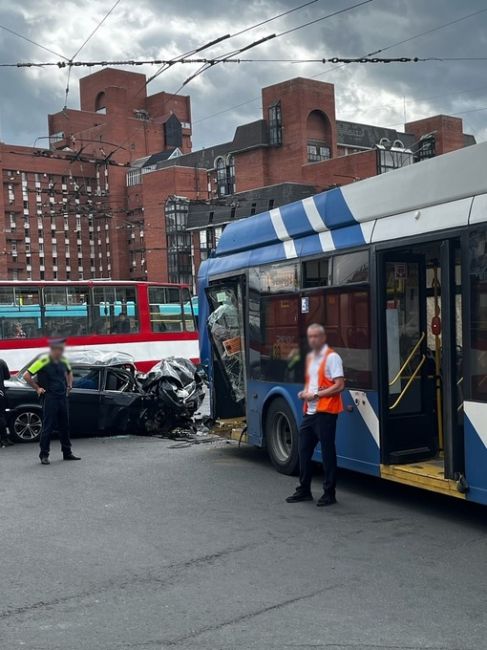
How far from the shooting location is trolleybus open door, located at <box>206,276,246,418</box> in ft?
34.0

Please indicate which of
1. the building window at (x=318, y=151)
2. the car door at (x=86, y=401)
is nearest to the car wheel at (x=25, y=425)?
the car door at (x=86, y=401)

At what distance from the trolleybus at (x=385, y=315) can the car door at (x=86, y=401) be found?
368 centimetres

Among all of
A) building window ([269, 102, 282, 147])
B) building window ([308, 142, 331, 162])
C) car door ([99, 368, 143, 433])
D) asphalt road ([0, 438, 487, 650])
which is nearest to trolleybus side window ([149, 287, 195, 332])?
car door ([99, 368, 143, 433])

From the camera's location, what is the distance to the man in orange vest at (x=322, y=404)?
286 inches

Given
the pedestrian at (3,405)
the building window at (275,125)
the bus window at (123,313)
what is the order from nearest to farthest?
the bus window at (123,313) → the pedestrian at (3,405) → the building window at (275,125)

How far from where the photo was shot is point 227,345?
10.6 m

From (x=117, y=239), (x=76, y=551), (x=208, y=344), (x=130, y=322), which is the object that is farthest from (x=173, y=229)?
(x=76, y=551)

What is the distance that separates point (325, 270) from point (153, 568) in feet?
12.5

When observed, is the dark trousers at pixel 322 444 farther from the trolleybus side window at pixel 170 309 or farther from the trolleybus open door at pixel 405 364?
the trolleybus side window at pixel 170 309

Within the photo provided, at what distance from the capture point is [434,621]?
14.6ft

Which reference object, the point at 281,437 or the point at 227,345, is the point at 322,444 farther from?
the point at 227,345

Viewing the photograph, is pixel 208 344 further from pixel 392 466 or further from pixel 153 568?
pixel 153 568

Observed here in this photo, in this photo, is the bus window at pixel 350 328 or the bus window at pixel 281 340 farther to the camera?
the bus window at pixel 281 340

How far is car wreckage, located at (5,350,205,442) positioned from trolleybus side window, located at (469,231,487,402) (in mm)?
6879
